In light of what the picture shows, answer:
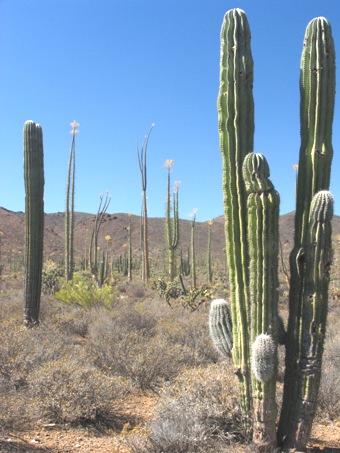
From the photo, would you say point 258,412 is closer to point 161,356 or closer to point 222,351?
point 222,351

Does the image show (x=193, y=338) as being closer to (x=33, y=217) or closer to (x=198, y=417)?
(x=198, y=417)

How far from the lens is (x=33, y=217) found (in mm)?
11125

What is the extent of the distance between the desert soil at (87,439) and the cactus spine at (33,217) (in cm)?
551

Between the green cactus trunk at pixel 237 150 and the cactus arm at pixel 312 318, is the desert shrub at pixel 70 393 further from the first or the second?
the cactus arm at pixel 312 318

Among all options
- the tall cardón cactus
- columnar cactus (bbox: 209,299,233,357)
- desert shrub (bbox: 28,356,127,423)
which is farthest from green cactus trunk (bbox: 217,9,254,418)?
desert shrub (bbox: 28,356,127,423)

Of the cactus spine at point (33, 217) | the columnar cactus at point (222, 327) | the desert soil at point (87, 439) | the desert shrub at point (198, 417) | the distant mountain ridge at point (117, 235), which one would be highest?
the distant mountain ridge at point (117, 235)

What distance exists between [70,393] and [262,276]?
287cm

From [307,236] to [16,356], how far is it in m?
4.59

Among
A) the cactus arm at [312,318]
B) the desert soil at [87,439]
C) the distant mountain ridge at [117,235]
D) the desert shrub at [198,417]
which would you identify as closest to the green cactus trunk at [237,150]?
the desert shrub at [198,417]

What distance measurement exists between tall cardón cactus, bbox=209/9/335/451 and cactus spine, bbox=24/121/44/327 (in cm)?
680

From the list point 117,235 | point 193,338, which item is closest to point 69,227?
point 193,338

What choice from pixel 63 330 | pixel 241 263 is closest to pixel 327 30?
pixel 241 263

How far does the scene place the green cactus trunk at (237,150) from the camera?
4809mm

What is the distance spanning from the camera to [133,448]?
4.77m
